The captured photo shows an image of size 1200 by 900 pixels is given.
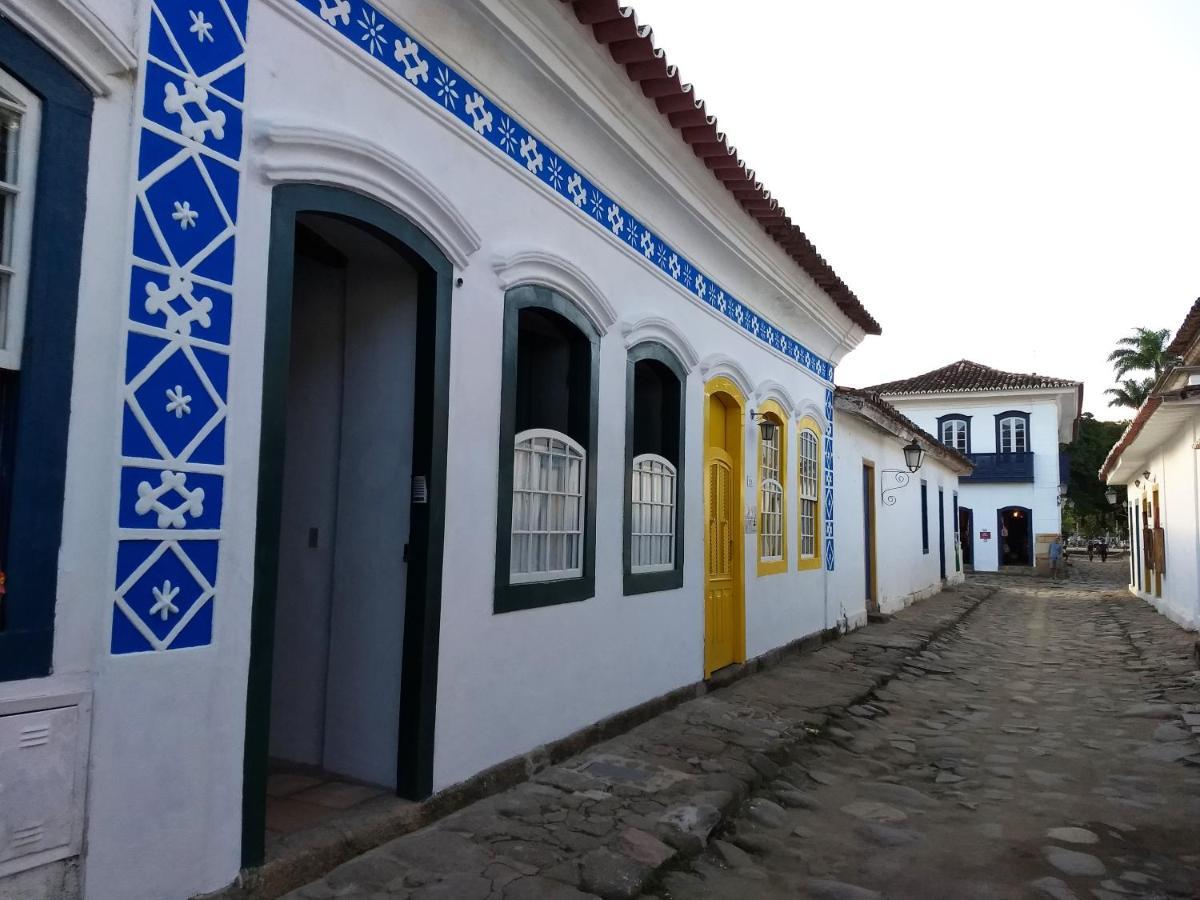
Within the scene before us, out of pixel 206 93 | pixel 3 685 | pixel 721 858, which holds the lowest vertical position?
pixel 721 858

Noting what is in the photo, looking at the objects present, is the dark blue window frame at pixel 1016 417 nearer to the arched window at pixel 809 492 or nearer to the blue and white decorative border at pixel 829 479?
the blue and white decorative border at pixel 829 479

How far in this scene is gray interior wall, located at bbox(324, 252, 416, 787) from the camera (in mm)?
4105

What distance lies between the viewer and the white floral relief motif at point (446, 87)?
4207mm

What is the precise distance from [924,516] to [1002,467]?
38.7 feet

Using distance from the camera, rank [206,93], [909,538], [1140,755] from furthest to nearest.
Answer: [909,538]
[1140,755]
[206,93]

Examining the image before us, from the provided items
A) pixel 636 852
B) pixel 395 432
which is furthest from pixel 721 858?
pixel 395 432

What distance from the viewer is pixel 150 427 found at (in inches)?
109

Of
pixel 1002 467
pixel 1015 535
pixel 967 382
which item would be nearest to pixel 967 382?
pixel 967 382

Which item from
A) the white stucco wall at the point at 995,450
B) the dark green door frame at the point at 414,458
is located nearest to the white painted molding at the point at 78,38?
the dark green door frame at the point at 414,458

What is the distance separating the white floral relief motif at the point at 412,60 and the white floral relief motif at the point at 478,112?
1.05ft

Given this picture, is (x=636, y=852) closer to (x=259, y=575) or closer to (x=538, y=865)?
(x=538, y=865)

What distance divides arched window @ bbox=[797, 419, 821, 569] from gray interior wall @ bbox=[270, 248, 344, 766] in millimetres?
6417

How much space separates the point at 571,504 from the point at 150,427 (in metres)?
2.89

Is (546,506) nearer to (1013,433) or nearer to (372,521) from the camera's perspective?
(372,521)
